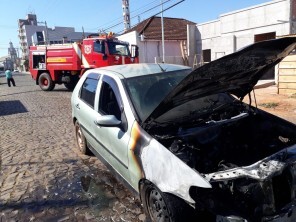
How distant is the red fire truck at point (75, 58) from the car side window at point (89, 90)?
30.9 feet

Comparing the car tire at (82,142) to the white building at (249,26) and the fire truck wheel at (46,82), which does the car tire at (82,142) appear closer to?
the fire truck wheel at (46,82)

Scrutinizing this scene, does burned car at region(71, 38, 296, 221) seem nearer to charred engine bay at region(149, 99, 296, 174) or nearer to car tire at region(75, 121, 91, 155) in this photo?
charred engine bay at region(149, 99, 296, 174)

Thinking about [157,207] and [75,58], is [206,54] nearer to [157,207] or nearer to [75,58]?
[75,58]

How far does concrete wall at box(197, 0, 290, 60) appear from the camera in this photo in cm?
1759

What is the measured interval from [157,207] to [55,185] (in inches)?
85.8

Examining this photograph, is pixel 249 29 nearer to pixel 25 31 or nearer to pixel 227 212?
pixel 227 212

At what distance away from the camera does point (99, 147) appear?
419 cm

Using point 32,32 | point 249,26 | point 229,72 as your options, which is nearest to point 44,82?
point 249,26

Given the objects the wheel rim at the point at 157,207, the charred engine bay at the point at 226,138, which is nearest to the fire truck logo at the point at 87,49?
→ the charred engine bay at the point at 226,138

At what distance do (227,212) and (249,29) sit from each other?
19.4m

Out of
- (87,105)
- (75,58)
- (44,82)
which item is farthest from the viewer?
(44,82)

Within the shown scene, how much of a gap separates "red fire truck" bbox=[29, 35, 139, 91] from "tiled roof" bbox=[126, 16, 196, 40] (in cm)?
1224

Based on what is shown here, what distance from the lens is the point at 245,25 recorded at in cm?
1980

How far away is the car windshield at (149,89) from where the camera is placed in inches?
135
